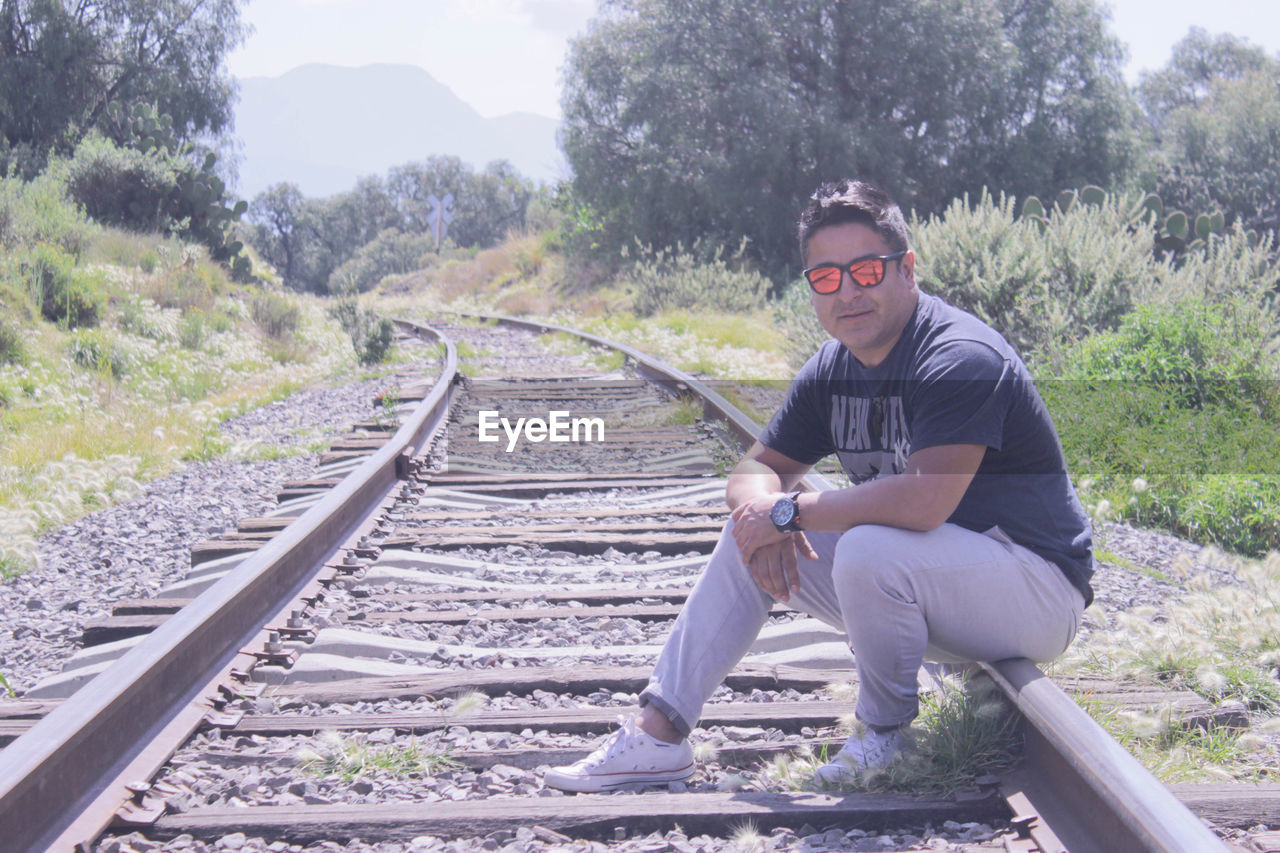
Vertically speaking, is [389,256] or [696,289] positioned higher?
[389,256]

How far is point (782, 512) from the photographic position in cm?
246

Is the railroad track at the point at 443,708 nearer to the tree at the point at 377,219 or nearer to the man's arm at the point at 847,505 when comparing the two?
the man's arm at the point at 847,505

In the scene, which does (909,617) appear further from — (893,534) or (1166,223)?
(1166,223)

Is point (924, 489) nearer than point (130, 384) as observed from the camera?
Yes

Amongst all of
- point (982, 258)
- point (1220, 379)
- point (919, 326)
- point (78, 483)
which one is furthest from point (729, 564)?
point (982, 258)

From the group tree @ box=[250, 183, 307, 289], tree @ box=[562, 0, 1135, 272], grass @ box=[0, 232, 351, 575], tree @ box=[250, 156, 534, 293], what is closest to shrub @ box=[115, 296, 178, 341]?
grass @ box=[0, 232, 351, 575]

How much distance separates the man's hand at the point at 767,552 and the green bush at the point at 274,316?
12926 mm

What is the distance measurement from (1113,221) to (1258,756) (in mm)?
8509

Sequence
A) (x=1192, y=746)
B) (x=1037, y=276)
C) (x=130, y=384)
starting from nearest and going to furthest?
(x=1192, y=746)
(x=1037, y=276)
(x=130, y=384)

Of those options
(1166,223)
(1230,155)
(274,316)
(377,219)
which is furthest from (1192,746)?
(377,219)

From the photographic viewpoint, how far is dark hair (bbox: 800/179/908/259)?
2.47 metres

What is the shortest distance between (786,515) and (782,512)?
1 cm

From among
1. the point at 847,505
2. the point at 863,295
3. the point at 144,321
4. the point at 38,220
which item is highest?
the point at 38,220

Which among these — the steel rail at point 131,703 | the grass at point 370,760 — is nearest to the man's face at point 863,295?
the grass at point 370,760
